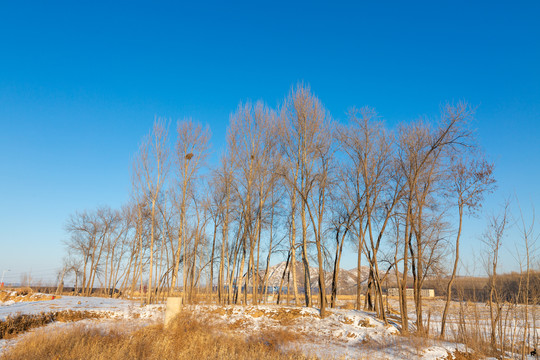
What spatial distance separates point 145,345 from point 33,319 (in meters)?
6.99

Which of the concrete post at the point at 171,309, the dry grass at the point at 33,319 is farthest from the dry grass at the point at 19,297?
the concrete post at the point at 171,309

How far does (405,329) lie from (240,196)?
1291 centimetres

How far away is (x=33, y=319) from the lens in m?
14.3

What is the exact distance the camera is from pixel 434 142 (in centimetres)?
1459

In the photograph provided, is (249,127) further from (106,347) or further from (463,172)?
(106,347)

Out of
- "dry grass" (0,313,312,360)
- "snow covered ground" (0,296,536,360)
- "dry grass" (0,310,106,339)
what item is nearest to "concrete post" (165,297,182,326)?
"dry grass" (0,313,312,360)

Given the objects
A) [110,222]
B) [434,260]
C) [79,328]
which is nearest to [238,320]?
[79,328]

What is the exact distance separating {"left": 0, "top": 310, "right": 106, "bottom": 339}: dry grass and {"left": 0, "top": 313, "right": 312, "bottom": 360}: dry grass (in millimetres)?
1626

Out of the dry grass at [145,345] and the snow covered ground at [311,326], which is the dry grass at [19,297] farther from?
the dry grass at [145,345]

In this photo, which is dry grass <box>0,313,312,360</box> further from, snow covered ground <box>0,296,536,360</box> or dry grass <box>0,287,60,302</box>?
dry grass <box>0,287,60,302</box>

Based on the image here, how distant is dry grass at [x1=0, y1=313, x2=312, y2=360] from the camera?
30.1ft

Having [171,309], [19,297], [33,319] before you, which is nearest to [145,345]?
[171,309]

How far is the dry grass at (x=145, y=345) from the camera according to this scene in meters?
9.18

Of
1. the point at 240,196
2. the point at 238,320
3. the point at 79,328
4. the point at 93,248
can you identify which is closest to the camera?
the point at 79,328
